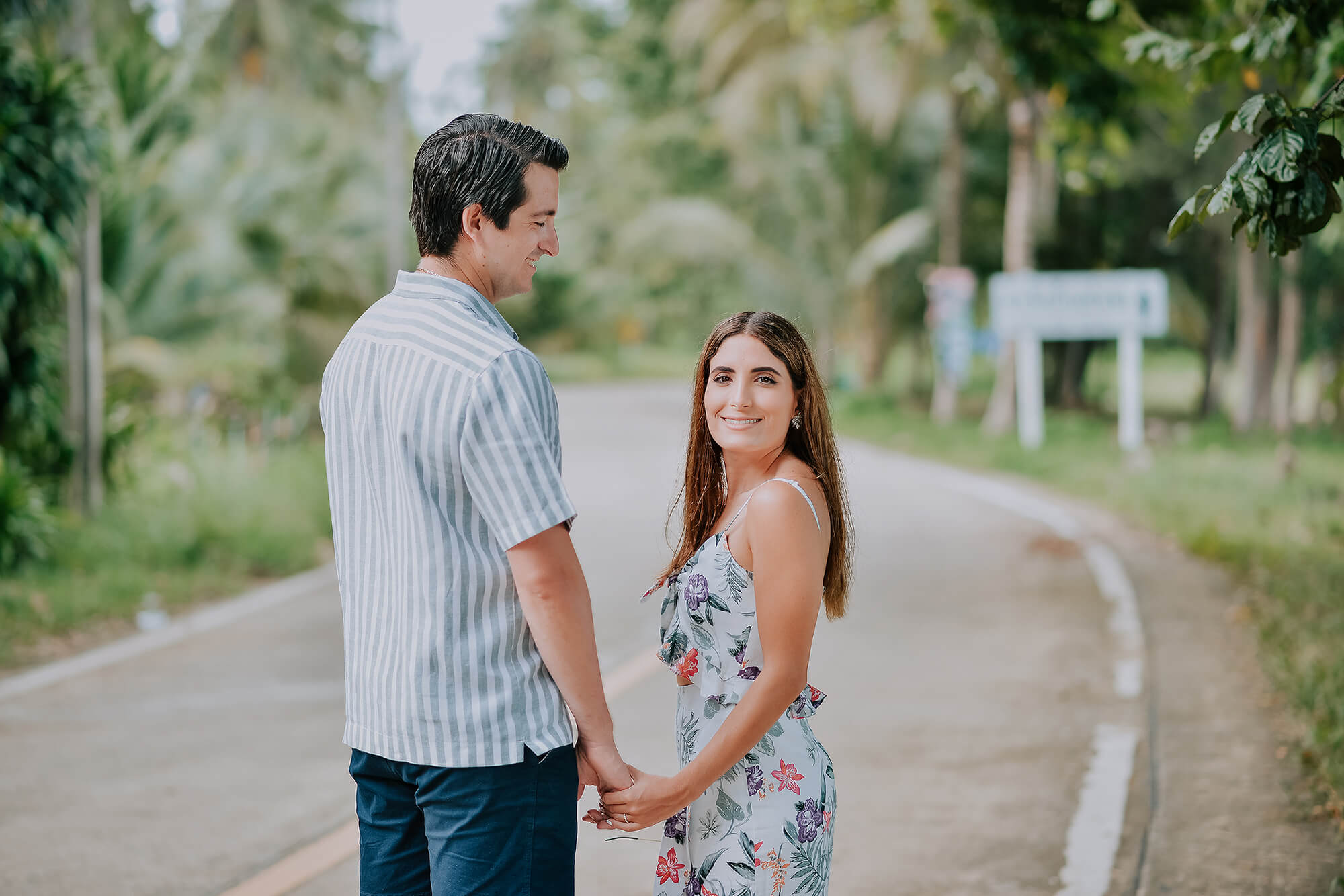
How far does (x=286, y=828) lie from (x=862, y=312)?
27.0 metres

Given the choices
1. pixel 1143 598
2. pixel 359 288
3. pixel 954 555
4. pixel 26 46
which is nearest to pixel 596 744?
pixel 1143 598

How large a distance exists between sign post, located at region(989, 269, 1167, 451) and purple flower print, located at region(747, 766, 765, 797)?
640 inches

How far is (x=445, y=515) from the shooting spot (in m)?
2.15

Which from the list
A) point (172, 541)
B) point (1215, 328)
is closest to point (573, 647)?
point (172, 541)

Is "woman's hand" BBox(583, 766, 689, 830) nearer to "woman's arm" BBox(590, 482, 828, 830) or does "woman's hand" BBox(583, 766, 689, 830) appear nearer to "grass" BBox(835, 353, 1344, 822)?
"woman's arm" BBox(590, 482, 828, 830)

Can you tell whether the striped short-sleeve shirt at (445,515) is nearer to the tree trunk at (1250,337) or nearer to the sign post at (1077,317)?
the sign post at (1077,317)

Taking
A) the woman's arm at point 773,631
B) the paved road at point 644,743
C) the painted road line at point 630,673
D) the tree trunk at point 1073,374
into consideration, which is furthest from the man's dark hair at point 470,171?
the tree trunk at point 1073,374

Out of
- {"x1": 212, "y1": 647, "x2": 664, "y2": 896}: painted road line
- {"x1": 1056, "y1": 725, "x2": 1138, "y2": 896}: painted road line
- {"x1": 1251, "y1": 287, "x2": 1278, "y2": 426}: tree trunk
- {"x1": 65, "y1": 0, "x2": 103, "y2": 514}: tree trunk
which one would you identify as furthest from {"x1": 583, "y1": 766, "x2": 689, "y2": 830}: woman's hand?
{"x1": 1251, "y1": 287, "x2": 1278, "y2": 426}: tree trunk

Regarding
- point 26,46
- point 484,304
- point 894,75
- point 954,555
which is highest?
point 894,75

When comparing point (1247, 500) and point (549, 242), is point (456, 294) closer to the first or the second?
point (549, 242)

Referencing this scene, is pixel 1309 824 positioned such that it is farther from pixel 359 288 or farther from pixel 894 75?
pixel 894 75

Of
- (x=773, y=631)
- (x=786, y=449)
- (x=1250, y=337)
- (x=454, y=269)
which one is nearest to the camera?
(x=454, y=269)

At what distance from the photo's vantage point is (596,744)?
7.47ft

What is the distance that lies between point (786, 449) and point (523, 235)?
29.9 inches
